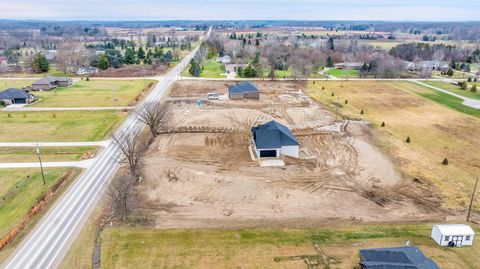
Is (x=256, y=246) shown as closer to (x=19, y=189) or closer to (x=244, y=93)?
(x=19, y=189)

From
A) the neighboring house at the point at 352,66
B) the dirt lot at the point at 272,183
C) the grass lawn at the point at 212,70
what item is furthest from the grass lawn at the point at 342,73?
the dirt lot at the point at 272,183

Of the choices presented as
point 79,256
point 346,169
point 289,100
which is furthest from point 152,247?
point 289,100

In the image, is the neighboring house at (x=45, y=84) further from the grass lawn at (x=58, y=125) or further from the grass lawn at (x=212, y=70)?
the grass lawn at (x=212, y=70)

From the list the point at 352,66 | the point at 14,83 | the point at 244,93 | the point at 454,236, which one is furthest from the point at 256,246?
the point at 352,66

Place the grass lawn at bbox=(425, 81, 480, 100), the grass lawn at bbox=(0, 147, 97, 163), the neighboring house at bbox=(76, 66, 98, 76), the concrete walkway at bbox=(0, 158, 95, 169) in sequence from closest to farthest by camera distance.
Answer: the concrete walkway at bbox=(0, 158, 95, 169), the grass lawn at bbox=(0, 147, 97, 163), the grass lawn at bbox=(425, 81, 480, 100), the neighboring house at bbox=(76, 66, 98, 76)

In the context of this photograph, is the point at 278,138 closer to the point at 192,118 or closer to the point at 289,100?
the point at 192,118

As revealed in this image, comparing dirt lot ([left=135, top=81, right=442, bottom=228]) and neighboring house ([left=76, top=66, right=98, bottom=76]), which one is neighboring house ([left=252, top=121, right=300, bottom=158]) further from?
neighboring house ([left=76, top=66, right=98, bottom=76])

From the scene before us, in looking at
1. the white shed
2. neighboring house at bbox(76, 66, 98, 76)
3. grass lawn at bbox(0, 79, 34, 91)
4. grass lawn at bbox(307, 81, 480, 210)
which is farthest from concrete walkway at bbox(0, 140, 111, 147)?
neighboring house at bbox(76, 66, 98, 76)
